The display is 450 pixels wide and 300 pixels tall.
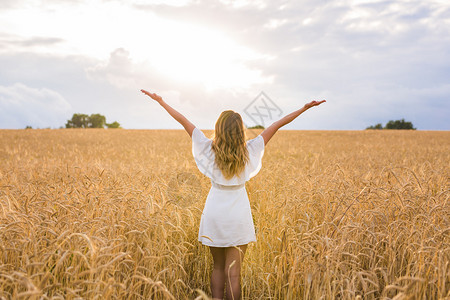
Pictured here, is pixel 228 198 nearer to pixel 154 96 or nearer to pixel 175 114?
pixel 175 114

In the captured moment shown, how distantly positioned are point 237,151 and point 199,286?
6.08 feet

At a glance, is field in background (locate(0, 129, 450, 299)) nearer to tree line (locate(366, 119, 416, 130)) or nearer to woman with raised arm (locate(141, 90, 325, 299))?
woman with raised arm (locate(141, 90, 325, 299))

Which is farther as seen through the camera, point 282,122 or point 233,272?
point 282,122

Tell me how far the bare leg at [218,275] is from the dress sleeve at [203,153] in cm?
80

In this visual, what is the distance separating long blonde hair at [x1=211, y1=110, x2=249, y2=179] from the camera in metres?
3.11

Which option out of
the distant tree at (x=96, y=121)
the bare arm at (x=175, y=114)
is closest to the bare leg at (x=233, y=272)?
the bare arm at (x=175, y=114)

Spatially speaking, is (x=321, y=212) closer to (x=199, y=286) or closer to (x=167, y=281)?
(x=199, y=286)

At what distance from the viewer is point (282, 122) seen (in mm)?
3471

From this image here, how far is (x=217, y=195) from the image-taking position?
3201mm

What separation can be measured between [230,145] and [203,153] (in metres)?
0.37

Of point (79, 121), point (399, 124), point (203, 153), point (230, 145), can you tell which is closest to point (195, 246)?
point (203, 153)

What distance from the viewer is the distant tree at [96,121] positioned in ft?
274

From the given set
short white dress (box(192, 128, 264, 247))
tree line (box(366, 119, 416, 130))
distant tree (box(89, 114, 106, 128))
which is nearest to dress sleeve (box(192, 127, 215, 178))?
short white dress (box(192, 128, 264, 247))

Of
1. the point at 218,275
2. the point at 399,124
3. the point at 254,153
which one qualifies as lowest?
the point at 218,275
